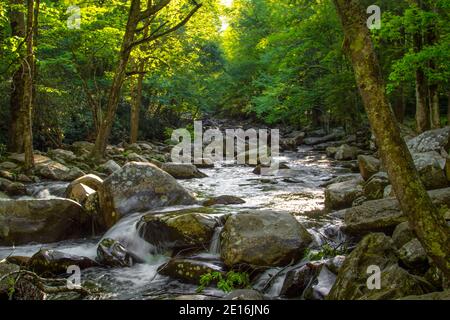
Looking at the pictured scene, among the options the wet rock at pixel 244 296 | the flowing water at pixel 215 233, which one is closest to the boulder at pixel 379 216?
the flowing water at pixel 215 233

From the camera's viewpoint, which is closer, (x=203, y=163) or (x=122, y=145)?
(x=203, y=163)

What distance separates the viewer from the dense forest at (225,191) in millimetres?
3871

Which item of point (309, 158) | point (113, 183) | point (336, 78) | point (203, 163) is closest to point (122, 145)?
point (203, 163)

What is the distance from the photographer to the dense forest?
152 inches

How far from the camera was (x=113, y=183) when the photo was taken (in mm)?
8188

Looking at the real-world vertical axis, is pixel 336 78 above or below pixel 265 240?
above

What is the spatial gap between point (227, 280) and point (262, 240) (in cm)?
79

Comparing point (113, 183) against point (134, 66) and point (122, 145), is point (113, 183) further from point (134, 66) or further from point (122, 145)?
point (122, 145)

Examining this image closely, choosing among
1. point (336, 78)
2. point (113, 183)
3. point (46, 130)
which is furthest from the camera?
point (336, 78)

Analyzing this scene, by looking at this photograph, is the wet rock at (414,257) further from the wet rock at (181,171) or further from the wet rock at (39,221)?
the wet rock at (181,171)

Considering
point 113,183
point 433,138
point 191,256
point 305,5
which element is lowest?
point 191,256

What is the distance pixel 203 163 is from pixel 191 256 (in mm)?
11409

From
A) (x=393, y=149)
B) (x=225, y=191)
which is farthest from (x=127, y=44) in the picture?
(x=393, y=149)

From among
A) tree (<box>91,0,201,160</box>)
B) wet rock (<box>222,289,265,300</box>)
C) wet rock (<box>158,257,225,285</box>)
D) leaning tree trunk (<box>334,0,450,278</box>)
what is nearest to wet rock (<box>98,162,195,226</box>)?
wet rock (<box>158,257,225,285</box>)
